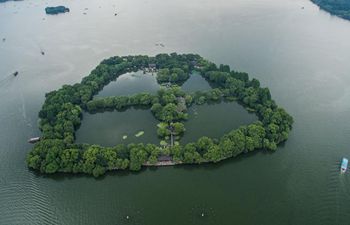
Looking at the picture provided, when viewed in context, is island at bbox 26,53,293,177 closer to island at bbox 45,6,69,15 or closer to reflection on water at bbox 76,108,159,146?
reflection on water at bbox 76,108,159,146

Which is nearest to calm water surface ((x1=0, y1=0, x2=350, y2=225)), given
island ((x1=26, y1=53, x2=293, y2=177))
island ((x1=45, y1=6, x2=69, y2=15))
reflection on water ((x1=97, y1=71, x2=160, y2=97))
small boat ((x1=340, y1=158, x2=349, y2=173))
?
small boat ((x1=340, y1=158, x2=349, y2=173))

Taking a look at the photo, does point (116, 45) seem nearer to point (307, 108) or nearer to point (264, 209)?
point (307, 108)

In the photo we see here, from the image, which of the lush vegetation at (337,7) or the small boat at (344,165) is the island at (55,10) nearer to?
the lush vegetation at (337,7)

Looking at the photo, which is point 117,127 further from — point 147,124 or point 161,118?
point 161,118

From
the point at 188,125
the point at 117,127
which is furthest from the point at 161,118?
the point at 117,127

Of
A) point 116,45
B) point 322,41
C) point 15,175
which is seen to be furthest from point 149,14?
point 15,175

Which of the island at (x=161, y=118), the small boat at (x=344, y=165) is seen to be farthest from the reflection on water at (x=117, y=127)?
the small boat at (x=344, y=165)
